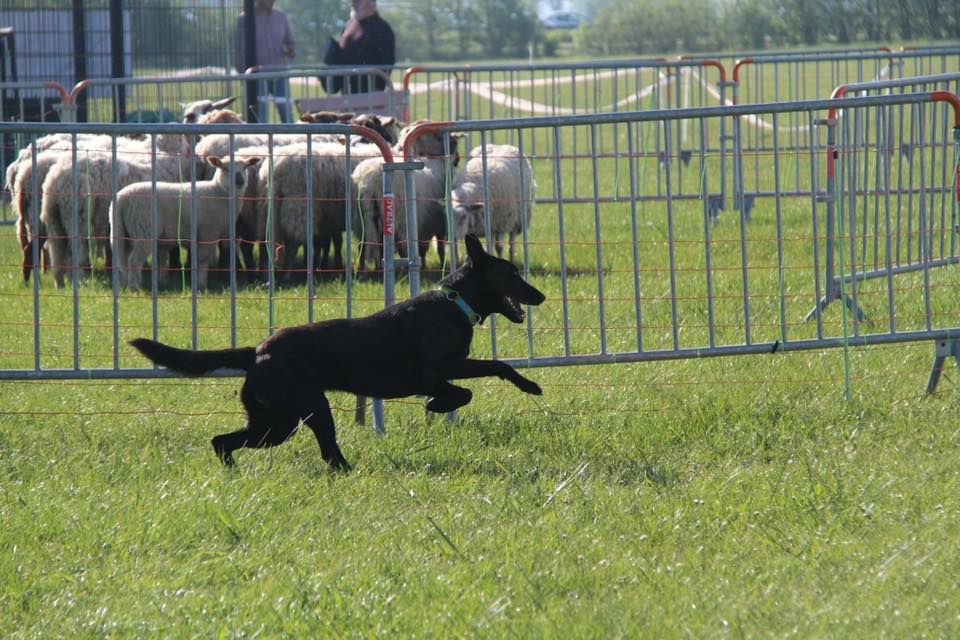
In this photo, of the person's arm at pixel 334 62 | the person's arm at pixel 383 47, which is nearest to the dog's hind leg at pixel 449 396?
the person's arm at pixel 334 62

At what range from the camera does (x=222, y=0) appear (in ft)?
61.1

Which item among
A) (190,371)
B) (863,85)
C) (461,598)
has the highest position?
(863,85)

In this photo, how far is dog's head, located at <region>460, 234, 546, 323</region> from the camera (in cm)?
634

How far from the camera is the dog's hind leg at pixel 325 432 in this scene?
19.8 feet

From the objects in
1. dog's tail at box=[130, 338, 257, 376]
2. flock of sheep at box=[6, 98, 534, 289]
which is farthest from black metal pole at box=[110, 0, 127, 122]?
dog's tail at box=[130, 338, 257, 376]

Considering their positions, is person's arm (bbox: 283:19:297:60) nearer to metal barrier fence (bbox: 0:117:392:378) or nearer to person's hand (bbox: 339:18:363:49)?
person's hand (bbox: 339:18:363:49)

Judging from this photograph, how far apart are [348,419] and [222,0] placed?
12.5 metres

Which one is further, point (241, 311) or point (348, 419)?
point (241, 311)

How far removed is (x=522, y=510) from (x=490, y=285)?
125 centimetres

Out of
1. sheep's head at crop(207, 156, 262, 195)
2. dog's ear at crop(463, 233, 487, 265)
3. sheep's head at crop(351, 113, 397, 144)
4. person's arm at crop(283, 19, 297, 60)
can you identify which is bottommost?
dog's ear at crop(463, 233, 487, 265)

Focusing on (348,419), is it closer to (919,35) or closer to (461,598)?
(461,598)

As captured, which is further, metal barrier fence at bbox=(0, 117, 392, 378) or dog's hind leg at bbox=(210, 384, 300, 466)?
metal barrier fence at bbox=(0, 117, 392, 378)

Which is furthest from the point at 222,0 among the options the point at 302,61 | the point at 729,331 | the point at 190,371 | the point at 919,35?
the point at 302,61

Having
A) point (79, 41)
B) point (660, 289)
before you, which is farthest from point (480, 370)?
point (79, 41)
